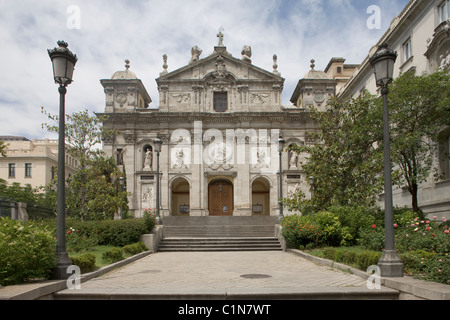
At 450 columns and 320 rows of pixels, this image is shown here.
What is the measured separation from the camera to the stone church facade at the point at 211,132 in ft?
120

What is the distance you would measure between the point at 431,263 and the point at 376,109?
1280 cm

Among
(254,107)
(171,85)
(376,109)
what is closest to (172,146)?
(171,85)

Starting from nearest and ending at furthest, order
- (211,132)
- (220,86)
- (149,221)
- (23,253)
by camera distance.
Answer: (23,253) < (149,221) < (211,132) < (220,86)

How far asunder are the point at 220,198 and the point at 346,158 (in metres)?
19.2

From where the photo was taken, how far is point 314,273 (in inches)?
Answer: 447

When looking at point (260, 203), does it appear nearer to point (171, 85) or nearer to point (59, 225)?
point (171, 85)

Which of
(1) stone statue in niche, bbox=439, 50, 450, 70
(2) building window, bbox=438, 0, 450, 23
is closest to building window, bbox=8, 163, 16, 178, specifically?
(1) stone statue in niche, bbox=439, 50, 450, 70

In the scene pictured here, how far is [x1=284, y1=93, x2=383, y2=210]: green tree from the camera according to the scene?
64.1 ft

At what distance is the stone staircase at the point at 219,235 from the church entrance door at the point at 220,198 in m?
6.98

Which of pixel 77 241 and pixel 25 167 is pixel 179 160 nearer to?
pixel 77 241

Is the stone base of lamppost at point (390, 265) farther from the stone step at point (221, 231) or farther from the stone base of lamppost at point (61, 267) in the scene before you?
the stone step at point (221, 231)

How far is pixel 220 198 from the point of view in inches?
1480

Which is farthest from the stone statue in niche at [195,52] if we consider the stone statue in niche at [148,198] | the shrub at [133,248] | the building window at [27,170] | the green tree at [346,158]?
the building window at [27,170]

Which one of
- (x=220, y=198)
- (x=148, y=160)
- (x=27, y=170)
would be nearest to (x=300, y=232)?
(x=220, y=198)
